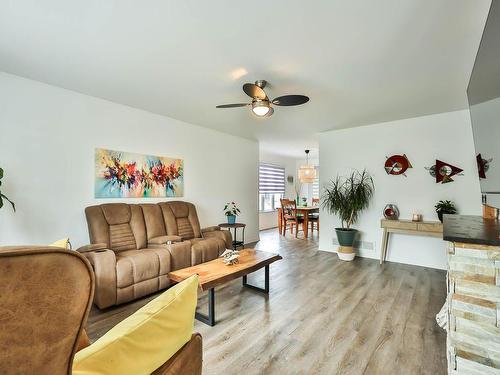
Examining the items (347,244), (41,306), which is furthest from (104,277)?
(347,244)

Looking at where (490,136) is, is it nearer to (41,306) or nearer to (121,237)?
(41,306)

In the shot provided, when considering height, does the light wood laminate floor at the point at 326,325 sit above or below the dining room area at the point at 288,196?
below

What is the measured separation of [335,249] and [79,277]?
4.85 m

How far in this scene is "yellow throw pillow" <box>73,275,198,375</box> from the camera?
699mm

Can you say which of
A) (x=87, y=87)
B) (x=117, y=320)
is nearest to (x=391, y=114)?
(x=87, y=87)

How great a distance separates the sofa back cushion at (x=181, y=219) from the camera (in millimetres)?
3689

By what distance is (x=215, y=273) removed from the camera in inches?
93.0

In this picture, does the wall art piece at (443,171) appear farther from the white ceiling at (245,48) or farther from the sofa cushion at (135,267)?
the sofa cushion at (135,267)

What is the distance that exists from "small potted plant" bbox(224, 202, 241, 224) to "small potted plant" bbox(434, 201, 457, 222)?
128 inches

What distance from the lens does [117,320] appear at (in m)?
2.35

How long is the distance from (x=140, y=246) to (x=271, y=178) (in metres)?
5.41

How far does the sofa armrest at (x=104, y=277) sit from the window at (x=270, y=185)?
17.9 feet

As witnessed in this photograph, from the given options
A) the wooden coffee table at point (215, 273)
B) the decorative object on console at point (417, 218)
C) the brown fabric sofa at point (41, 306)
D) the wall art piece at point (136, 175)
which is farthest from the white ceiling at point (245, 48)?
the wooden coffee table at point (215, 273)

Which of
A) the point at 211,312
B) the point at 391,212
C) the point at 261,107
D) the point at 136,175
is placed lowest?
the point at 211,312
